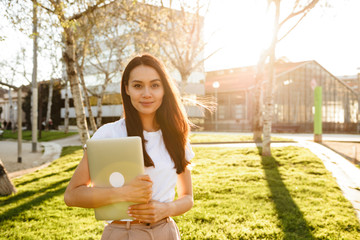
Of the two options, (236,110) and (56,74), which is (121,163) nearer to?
(56,74)

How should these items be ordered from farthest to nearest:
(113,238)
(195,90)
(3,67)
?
(195,90) < (3,67) < (113,238)

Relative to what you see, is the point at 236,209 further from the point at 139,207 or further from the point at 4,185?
the point at 4,185

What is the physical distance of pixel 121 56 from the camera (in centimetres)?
2358

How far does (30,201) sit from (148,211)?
19.6 feet

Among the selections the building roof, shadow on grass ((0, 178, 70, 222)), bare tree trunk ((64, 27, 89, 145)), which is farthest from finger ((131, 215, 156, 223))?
the building roof

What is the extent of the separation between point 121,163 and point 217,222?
3776 millimetres

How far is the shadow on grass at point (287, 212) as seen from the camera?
430 cm

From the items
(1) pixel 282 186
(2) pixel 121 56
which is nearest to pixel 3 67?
(2) pixel 121 56

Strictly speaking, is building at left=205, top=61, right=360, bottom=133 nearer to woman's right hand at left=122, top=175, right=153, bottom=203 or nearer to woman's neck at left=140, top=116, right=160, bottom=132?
woman's neck at left=140, top=116, right=160, bottom=132

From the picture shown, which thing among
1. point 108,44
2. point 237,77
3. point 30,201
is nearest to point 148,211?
point 30,201

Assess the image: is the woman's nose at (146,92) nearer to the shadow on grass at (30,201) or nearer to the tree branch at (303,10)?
the shadow on grass at (30,201)

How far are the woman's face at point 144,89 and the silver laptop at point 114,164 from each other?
0.37m

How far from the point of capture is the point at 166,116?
1.78m

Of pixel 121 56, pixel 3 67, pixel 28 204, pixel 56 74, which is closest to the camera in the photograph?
pixel 28 204
